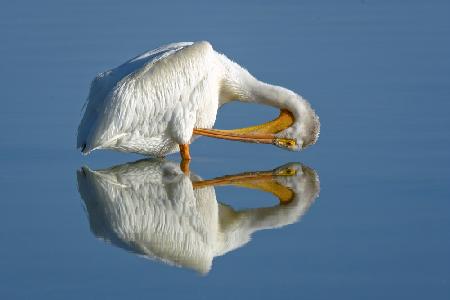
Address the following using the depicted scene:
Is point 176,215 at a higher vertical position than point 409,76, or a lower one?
lower

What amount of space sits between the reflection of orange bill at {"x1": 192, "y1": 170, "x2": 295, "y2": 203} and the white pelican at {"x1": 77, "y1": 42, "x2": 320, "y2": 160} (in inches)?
27.4

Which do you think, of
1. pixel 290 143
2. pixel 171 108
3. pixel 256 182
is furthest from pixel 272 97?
pixel 256 182

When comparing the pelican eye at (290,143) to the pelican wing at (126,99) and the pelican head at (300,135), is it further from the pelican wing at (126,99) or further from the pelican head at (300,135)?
the pelican wing at (126,99)

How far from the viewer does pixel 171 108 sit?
980 centimetres

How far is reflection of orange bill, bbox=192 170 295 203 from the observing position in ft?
29.1

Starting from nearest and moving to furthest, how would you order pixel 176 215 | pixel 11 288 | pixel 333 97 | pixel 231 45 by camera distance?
1. pixel 11 288
2. pixel 176 215
3. pixel 333 97
4. pixel 231 45

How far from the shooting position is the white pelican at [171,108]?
958cm

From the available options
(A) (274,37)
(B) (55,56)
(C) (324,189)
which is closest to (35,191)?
(C) (324,189)

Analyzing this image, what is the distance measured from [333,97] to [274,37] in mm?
2183

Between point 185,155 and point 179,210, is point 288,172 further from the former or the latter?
point 179,210

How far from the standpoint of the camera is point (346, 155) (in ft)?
31.3

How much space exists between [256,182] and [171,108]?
112 centimetres

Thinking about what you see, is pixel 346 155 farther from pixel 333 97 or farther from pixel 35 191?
pixel 35 191

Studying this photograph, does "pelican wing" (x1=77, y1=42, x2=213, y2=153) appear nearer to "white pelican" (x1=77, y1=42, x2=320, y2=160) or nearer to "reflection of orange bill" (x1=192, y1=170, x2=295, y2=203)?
"white pelican" (x1=77, y1=42, x2=320, y2=160)
